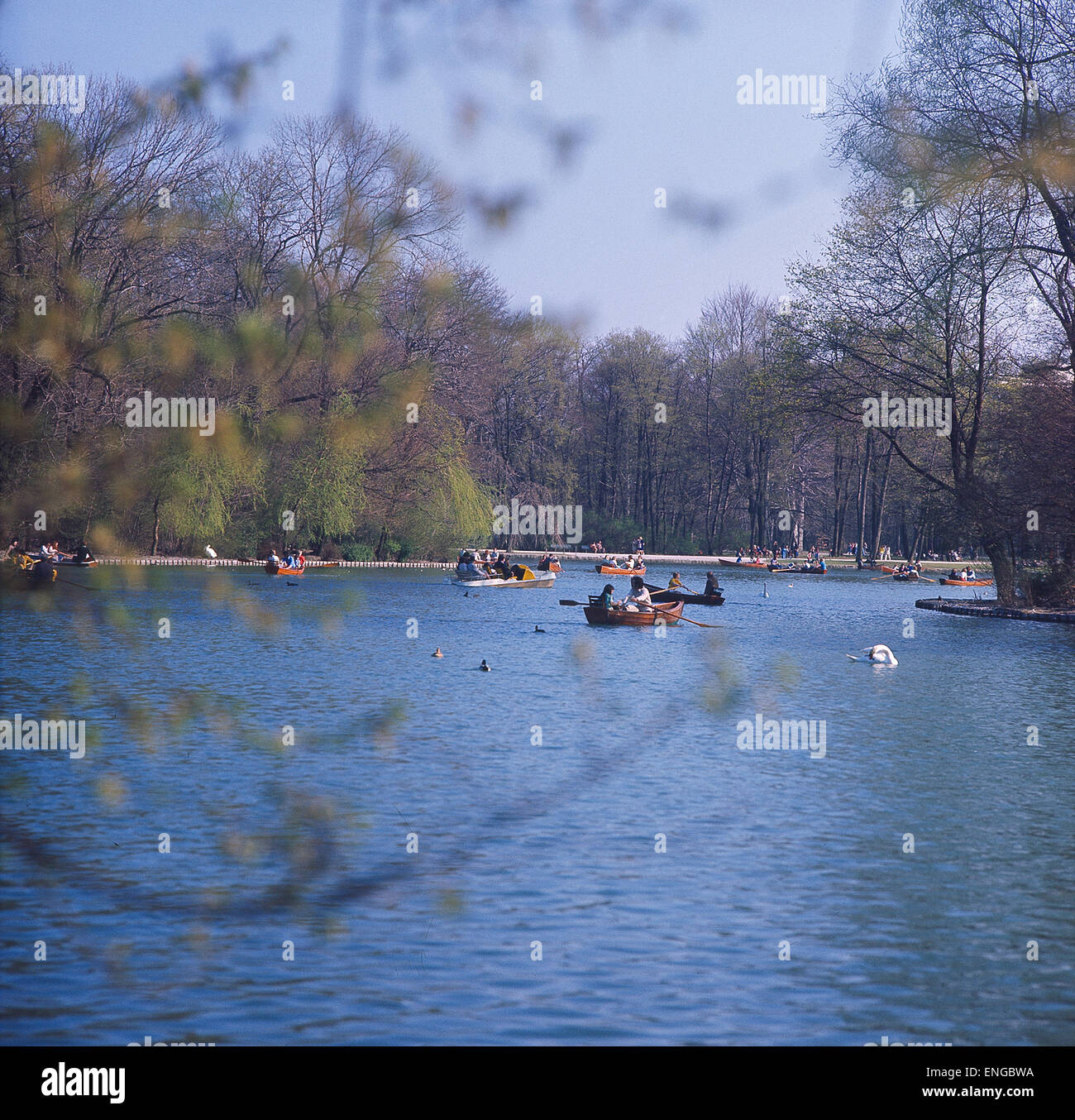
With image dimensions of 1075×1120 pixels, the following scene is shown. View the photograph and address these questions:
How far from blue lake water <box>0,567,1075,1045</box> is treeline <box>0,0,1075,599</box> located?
26.6 inches

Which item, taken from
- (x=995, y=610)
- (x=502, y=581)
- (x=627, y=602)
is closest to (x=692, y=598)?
(x=627, y=602)

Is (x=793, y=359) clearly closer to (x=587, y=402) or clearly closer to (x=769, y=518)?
(x=587, y=402)

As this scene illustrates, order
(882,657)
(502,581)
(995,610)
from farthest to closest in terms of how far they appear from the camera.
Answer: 1. (502,581)
2. (995,610)
3. (882,657)

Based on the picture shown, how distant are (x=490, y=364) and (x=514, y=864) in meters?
55.9

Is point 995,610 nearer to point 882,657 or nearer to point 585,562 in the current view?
point 882,657

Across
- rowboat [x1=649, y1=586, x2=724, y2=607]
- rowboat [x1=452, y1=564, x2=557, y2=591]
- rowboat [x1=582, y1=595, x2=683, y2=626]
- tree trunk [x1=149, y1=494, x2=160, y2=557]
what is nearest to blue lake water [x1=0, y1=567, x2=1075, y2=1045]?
tree trunk [x1=149, y1=494, x2=160, y2=557]

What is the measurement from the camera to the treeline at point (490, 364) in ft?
14.5

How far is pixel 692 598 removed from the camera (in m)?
46.6

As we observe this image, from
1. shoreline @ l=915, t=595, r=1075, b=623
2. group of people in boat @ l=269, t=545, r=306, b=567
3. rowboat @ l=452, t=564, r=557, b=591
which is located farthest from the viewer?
rowboat @ l=452, t=564, r=557, b=591

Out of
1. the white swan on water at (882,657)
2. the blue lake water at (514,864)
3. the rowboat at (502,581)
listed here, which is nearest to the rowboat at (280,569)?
the rowboat at (502,581)

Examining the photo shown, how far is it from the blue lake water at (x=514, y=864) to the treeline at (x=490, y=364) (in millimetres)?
676

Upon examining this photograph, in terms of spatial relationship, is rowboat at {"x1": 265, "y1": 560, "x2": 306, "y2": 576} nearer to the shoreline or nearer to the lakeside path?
the lakeside path

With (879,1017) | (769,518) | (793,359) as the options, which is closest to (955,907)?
(879,1017)

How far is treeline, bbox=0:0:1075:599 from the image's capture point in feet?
14.5
